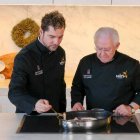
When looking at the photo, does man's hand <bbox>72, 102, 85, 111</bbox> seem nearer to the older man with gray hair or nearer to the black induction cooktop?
the older man with gray hair

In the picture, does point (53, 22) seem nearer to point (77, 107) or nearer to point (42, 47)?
point (42, 47)

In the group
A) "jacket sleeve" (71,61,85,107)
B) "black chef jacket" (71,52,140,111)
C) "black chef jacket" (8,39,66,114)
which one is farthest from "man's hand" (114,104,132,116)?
"black chef jacket" (8,39,66,114)

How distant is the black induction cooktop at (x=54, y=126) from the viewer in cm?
185

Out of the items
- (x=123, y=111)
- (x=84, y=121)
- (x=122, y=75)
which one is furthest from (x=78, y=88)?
(x=84, y=121)

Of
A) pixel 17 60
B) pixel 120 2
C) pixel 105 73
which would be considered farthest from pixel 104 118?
pixel 120 2

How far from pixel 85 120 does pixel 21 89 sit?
46cm

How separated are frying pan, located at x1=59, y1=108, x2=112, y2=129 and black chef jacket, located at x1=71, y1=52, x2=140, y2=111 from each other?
0.95 ft

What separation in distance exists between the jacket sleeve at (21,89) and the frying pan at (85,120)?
0.20m

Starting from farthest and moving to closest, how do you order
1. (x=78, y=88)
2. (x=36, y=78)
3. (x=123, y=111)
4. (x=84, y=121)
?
(x=78, y=88)
(x=36, y=78)
(x=123, y=111)
(x=84, y=121)

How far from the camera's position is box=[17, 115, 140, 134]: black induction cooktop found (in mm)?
1850

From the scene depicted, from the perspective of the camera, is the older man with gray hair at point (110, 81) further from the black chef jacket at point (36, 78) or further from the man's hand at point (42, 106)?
the man's hand at point (42, 106)

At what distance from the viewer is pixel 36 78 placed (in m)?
2.28

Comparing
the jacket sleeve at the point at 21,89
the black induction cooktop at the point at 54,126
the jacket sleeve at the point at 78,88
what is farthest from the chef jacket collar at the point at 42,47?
the black induction cooktop at the point at 54,126

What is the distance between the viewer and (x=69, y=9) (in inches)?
138
